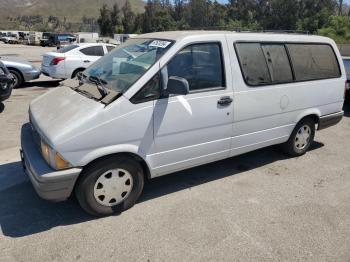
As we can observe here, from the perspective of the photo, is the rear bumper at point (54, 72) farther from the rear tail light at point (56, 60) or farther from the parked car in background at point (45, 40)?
the parked car in background at point (45, 40)

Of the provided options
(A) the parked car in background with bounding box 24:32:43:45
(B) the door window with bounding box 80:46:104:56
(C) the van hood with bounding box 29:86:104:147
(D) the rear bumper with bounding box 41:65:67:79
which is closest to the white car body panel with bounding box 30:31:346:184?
(C) the van hood with bounding box 29:86:104:147

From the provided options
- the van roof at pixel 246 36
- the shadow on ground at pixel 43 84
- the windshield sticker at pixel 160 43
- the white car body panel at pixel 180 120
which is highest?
the van roof at pixel 246 36

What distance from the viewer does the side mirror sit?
3.57 meters

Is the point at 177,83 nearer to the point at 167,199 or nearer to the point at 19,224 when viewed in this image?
the point at 167,199

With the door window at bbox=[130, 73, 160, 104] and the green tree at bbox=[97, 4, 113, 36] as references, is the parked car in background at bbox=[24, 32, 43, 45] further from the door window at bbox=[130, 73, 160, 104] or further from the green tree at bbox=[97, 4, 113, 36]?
the door window at bbox=[130, 73, 160, 104]

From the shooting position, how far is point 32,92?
1079 centimetres

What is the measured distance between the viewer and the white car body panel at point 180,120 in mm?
3430

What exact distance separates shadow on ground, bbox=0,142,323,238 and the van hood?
90 centimetres

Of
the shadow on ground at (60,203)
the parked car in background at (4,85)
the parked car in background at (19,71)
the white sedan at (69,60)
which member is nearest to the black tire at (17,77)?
the parked car in background at (19,71)

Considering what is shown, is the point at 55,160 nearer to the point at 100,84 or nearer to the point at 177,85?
the point at 100,84

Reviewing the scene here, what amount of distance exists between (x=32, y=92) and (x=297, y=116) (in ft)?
27.2

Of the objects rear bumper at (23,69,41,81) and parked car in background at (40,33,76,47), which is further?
parked car in background at (40,33,76,47)

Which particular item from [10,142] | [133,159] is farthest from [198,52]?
[10,142]

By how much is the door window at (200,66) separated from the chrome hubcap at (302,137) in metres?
1.93
